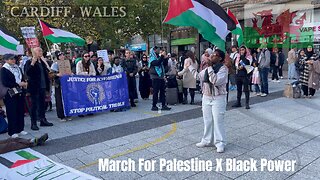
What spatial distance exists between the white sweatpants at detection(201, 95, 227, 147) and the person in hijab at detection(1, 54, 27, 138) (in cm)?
390

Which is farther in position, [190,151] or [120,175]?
[190,151]

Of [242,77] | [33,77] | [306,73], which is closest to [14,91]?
[33,77]

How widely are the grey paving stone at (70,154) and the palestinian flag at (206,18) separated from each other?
326 cm

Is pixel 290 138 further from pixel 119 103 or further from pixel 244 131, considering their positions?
pixel 119 103

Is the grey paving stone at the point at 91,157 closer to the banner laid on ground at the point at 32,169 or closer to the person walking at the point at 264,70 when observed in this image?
the banner laid on ground at the point at 32,169

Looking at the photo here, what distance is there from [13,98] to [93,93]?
2395 millimetres

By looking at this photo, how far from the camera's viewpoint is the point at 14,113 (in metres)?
5.97

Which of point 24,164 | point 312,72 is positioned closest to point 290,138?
point 24,164

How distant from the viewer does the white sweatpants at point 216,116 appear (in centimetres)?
475

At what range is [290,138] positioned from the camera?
213 inches

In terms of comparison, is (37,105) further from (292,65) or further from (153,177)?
(292,65)

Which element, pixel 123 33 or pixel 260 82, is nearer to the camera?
pixel 260 82

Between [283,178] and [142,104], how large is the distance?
640 centimetres

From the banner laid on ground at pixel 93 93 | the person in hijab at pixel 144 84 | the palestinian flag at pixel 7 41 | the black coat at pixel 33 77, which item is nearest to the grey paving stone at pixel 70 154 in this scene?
the black coat at pixel 33 77
